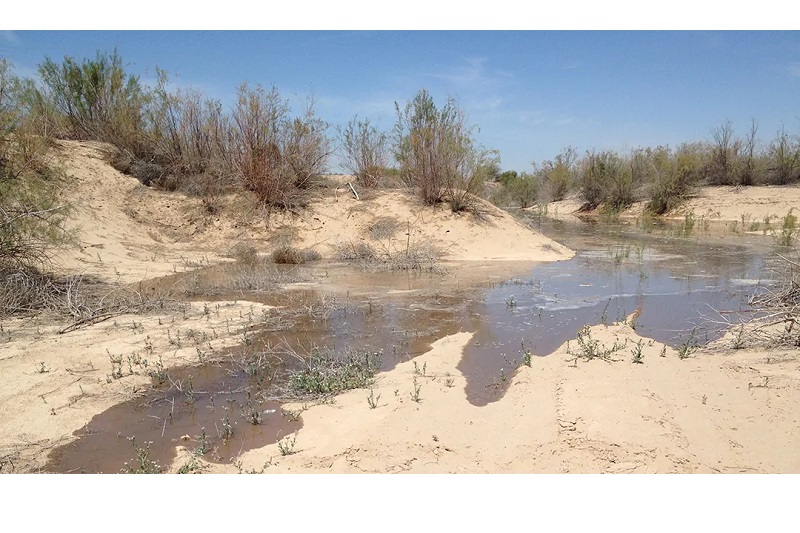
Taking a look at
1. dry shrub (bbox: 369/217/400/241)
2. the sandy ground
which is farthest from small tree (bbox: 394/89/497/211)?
the sandy ground

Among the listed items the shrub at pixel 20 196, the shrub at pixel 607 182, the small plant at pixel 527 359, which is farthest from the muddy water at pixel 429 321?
the shrub at pixel 607 182

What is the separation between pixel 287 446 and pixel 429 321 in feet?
12.8

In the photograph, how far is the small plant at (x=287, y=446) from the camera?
3.62 metres

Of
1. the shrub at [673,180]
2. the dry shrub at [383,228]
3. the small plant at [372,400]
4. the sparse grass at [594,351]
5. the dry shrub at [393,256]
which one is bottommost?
the small plant at [372,400]

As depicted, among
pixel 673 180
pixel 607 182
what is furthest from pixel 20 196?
pixel 607 182

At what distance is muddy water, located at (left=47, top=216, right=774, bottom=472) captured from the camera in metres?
4.11

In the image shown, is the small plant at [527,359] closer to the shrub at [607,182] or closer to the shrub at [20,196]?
the shrub at [20,196]

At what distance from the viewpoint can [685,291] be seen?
357 inches

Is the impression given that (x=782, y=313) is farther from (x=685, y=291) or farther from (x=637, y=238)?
(x=637, y=238)

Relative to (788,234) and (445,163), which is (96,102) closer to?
(445,163)

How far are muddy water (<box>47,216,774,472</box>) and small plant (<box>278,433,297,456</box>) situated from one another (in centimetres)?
19

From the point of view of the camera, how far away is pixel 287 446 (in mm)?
3697

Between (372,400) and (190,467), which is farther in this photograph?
(372,400)

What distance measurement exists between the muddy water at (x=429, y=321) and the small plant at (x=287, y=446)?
19 centimetres
